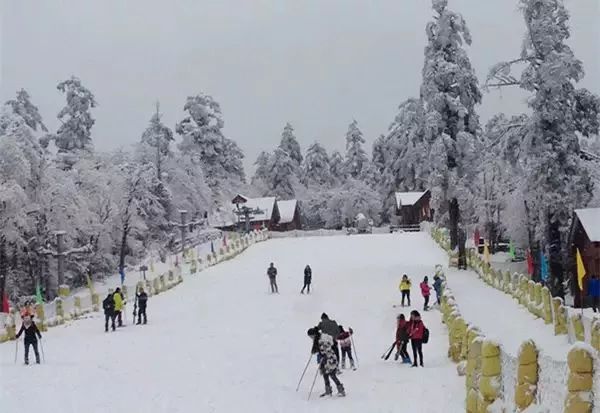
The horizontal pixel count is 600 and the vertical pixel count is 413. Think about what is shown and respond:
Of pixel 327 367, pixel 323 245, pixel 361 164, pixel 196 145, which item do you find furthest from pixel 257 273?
pixel 361 164

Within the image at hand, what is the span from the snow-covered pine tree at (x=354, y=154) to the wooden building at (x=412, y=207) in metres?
22.9

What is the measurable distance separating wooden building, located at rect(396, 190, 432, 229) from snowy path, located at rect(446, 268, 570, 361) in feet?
167

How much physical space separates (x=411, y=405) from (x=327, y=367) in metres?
2.06

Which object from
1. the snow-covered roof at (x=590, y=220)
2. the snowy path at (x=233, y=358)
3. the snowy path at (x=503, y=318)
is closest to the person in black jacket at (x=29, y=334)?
the snowy path at (x=233, y=358)

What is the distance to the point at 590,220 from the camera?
3816 centimetres

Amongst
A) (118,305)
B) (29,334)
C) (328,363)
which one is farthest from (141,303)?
(328,363)

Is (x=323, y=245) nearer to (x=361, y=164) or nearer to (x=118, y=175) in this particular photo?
(x=118, y=175)

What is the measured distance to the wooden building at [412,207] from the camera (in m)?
90.8

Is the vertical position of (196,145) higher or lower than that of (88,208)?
higher

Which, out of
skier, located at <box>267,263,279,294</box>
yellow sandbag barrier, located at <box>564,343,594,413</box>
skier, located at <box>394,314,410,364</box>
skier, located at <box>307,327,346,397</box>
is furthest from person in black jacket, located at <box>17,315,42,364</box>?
skier, located at <box>267,263,279,294</box>

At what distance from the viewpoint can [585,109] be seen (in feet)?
118

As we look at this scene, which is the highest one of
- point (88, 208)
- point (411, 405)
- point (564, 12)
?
point (564, 12)

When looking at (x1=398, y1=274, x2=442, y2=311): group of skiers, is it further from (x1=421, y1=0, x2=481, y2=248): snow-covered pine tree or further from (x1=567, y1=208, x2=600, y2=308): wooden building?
(x1=421, y1=0, x2=481, y2=248): snow-covered pine tree

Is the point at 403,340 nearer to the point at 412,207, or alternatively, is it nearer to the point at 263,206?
the point at 412,207
